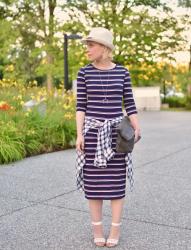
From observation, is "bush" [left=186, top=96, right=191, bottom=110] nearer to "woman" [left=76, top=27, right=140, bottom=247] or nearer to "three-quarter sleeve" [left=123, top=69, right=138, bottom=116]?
"three-quarter sleeve" [left=123, top=69, right=138, bottom=116]

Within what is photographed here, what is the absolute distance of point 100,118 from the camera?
397 cm

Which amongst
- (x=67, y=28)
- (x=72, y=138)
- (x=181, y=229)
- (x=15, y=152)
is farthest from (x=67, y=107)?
(x=67, y=28)

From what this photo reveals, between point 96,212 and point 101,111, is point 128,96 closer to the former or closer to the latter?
point 101,111

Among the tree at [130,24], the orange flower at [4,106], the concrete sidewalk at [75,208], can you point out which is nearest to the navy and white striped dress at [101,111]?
the concrete sidewalk at [75,208]

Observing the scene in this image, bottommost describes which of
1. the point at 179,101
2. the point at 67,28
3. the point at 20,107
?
the point at 179,101

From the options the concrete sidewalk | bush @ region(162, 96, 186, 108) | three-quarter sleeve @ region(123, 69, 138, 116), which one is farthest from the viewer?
bush @ region(162, 96, 186, 108)

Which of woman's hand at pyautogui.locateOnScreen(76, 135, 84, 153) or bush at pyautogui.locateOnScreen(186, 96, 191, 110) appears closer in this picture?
woman's hand at pyautogui.locateOnScreen(76, 135, 84, 153)

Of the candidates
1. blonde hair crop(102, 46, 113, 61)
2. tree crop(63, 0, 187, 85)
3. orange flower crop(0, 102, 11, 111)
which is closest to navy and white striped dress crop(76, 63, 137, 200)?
blonde hair crop(102, 46, 113, 61)

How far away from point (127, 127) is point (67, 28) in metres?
20.9

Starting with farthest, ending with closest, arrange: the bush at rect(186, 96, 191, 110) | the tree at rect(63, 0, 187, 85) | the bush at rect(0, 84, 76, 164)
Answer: the bush at rect(186, 96, 191, 110), the tree at rect(63, 0, 187, 85), the bush at rect(0, 84, 76, 164)

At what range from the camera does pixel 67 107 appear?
→ 10836mm

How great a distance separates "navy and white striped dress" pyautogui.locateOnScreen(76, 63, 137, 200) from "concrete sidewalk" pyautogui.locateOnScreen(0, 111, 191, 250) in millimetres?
510

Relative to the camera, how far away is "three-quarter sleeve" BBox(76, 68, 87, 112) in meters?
3.98

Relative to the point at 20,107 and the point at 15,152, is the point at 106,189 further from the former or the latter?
the point at 20,107
